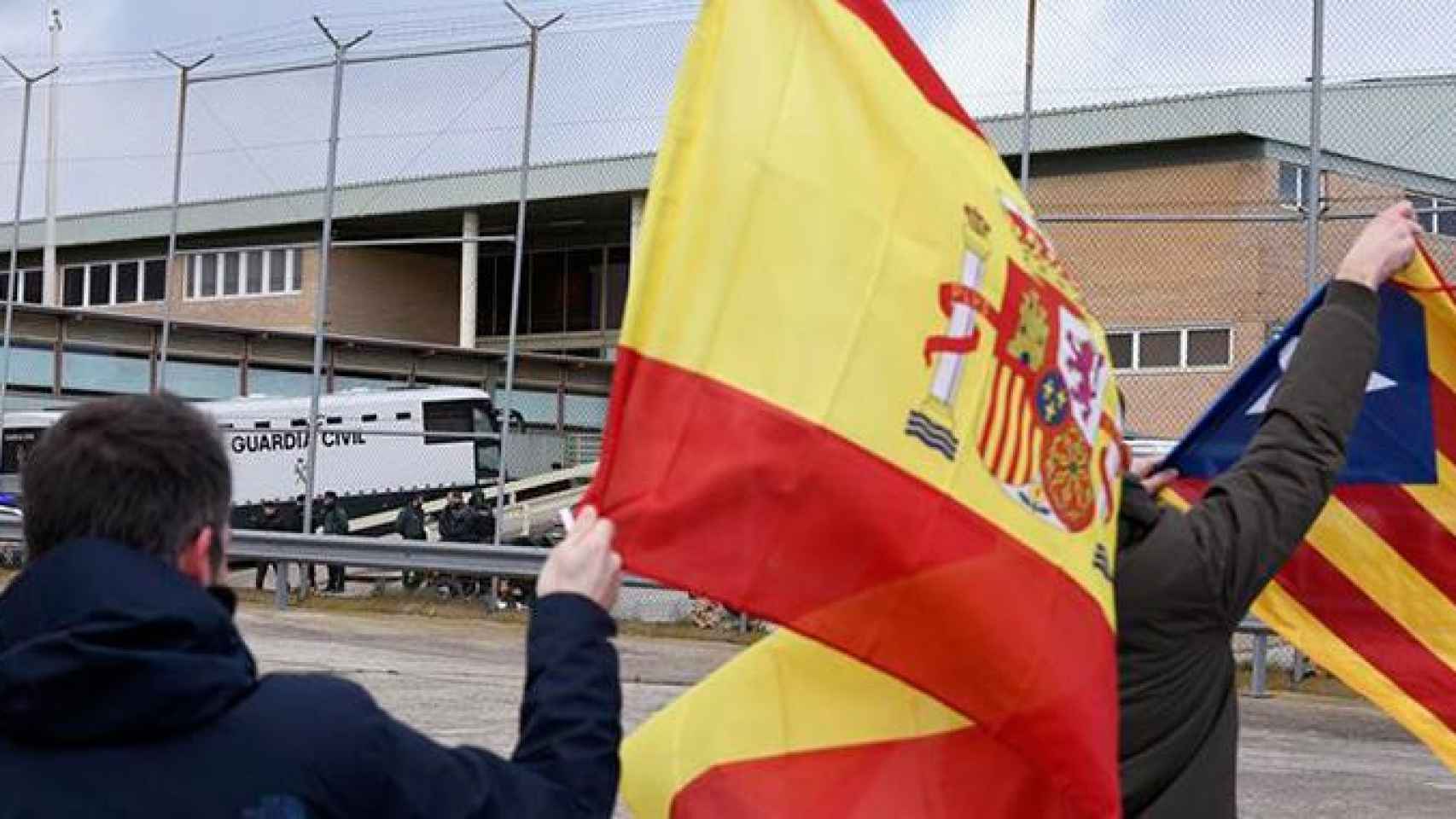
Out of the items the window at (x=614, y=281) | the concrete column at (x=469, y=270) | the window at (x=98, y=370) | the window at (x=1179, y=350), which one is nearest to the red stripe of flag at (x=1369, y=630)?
the window at (x=1179, y=350)

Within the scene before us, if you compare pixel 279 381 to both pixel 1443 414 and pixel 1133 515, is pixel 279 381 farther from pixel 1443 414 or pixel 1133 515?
pixel 1133 515

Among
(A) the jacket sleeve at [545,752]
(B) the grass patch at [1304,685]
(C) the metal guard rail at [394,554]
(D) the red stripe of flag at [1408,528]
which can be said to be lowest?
(B) the grass patch at [1304,685]

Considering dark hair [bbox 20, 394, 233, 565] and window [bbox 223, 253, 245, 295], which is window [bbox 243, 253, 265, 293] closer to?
window [bbox 223, 253, 245, 295]

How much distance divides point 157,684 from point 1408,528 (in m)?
3.29

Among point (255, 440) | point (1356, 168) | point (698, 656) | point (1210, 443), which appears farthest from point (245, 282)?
point (1210, 443)

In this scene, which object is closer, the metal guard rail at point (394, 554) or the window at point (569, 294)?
the metal guard rail at point (394, 554)

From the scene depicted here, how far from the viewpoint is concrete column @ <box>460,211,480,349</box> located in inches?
993

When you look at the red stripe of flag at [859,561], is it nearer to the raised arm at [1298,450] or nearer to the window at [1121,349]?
the raised arm at [1298,450]

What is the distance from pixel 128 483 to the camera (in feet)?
7.74

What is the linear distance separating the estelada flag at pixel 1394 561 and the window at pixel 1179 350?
695 inches

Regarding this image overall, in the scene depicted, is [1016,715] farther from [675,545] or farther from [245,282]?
[245,282]

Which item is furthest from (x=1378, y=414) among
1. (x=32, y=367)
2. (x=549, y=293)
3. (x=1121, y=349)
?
(x=32, y=367)

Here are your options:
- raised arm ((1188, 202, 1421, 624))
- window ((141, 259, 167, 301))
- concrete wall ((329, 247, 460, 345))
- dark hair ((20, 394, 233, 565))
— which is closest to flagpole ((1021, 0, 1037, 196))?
concrete wall ((329, 247, 460, 345))

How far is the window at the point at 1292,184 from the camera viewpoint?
1773cm
